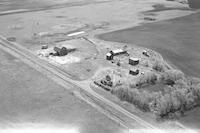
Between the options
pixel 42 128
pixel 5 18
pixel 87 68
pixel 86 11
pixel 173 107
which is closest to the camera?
pixel 42 128

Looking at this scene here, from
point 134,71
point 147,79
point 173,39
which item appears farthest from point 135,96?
point 173,39

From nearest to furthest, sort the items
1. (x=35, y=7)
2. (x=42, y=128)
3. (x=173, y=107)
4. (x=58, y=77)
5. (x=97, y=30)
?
(x=42, y=128) → (x=173, y=107) → (x=58, y=77) → (x=97, y=30) → (x=35, y=7)

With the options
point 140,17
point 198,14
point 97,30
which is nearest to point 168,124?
point 97,30

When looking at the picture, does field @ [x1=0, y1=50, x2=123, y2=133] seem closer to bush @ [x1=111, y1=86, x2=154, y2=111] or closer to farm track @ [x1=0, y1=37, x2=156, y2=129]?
farm track @ [x1=0, y1=37, x2=156, y2=129]

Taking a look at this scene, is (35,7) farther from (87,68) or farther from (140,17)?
(87,68)

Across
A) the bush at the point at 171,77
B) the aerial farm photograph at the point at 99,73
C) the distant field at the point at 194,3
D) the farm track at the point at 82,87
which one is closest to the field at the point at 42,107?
the aerial farm photograph at the point at 99,73

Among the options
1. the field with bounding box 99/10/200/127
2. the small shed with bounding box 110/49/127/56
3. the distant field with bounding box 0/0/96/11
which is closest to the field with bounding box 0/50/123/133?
the small shed with bounding box 110/49/127/56

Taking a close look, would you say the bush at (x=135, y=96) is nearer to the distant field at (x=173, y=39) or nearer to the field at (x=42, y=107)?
the field at (x=42, y=107)
